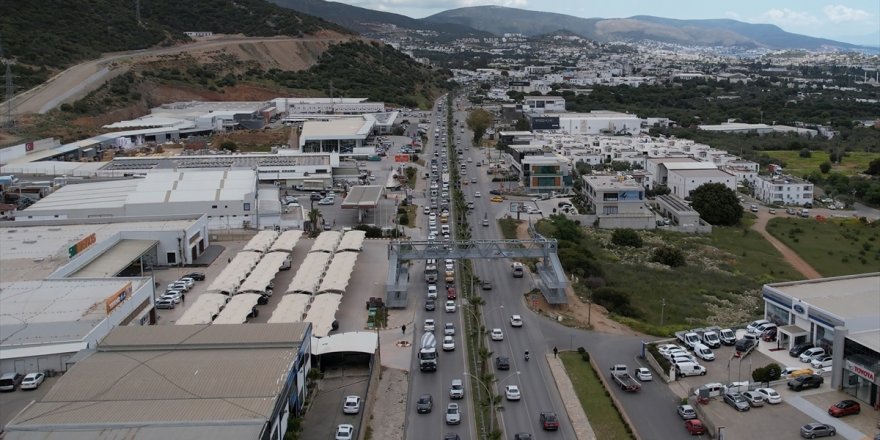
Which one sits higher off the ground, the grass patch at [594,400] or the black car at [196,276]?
the black car at [196,276]

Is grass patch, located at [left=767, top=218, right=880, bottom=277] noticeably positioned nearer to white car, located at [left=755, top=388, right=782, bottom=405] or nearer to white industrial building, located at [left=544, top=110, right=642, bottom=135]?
white car, located at [left=755, top=388, right=782, bottom=405]

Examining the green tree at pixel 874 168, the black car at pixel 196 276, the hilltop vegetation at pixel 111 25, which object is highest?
the hilltop vegetation at pixel 111 25

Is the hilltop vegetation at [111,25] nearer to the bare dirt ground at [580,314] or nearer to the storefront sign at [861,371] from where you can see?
the bare dirt ground at [580,314]

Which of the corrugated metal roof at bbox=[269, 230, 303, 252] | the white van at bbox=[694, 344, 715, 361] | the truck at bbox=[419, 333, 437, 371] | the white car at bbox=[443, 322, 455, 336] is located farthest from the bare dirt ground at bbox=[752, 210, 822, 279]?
the corrugated metal roof at bbox=[269, 230, 303, 252]

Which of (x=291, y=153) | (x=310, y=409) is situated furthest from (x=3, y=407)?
(x=291, y=153)

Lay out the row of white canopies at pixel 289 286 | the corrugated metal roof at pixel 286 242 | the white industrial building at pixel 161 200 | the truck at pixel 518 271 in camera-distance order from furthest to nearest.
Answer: the white industrial building at pixel 161 200, the corrugated metal roof at pixel 286 242, the truck at pixel 518 271, the row of white canopies at pixel 289 286

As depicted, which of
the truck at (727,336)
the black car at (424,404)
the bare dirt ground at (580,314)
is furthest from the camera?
the bare dirt ground at (580,314)

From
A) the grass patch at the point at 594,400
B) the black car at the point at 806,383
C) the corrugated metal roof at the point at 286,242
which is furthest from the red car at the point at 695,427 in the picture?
the corrugated metal roof at the point at 286,242

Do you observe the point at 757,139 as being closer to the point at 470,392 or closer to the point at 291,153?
the point at 291,153
